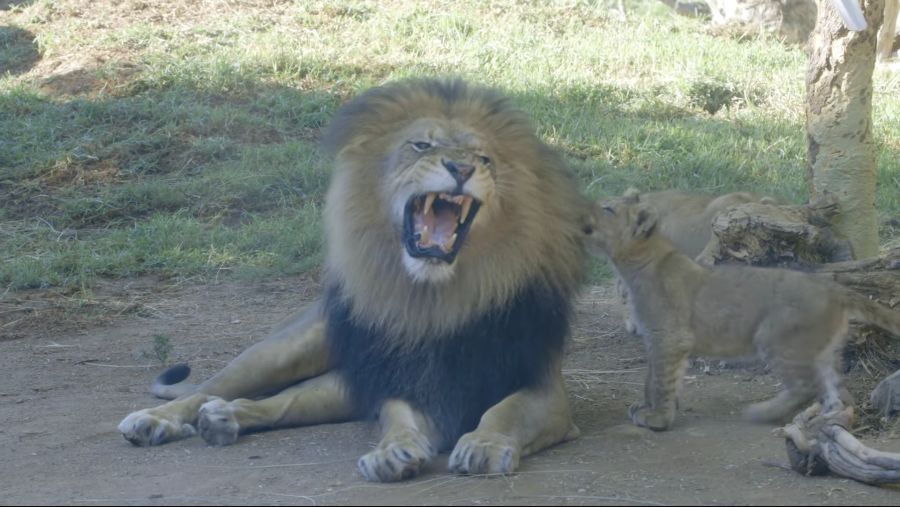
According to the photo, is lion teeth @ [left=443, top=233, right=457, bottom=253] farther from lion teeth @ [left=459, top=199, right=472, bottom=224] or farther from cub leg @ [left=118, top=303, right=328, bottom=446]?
cub leg @ [left=118, top=303, right=328, bottom=446]

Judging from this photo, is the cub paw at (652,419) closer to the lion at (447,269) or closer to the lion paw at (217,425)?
the lion at (447,269)

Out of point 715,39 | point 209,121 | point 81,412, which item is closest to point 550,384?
point 81,412

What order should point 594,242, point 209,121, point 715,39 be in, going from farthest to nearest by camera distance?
point 715,39 < point 209,121 < point 594,242

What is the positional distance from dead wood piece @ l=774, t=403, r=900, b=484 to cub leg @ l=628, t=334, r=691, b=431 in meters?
0.74

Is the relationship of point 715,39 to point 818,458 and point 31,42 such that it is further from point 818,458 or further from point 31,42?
point 818,458

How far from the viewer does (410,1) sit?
1155cm

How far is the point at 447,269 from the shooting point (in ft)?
12.6

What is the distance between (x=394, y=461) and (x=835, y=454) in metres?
1.22

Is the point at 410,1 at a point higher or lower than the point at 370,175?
higher

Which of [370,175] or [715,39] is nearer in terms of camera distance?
[370,175]

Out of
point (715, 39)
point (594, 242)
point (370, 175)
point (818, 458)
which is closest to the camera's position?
point (818, 458)

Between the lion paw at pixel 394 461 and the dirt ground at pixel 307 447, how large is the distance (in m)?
0.05

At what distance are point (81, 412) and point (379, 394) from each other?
4.64 feet

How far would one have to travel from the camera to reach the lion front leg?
141 inches
